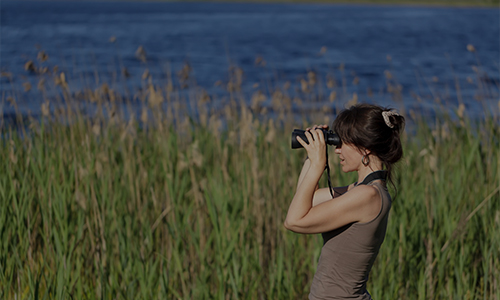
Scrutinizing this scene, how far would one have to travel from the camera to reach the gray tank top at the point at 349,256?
191 centimetres

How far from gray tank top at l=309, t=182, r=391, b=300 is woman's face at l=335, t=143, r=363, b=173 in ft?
0.33

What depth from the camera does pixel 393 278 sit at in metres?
3.04

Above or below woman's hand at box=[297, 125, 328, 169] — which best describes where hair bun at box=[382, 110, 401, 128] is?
above

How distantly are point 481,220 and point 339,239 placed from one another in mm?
2035

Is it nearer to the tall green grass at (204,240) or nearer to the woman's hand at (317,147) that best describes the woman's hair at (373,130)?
the woman's hand at (317,147)

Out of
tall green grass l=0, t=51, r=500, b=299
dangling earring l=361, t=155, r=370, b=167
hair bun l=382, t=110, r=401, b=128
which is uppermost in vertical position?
hair bun l=382, t=110, r=401, b=128

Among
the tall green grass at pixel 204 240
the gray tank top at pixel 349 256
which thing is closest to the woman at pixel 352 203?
the gray tank top at pixel 349 256

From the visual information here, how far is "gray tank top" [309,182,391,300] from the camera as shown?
191cm

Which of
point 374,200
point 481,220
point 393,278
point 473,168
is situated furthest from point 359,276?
point 473,168

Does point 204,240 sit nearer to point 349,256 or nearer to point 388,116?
point 349,256

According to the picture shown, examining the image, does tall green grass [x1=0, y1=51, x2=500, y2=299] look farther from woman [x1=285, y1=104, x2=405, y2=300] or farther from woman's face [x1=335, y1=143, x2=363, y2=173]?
woman's face [x1=335, y1=143, x2=363, y2=173]

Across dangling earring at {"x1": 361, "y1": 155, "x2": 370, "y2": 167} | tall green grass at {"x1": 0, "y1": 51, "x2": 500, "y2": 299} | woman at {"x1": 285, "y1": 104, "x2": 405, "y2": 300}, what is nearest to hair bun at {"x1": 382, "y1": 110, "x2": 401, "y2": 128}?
woman at {"x1": 285, "y1": 104, "x2": 405, "y2": 300}

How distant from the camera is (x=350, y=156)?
77.2 inches

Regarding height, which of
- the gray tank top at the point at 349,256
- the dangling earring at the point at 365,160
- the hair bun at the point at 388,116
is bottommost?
the gray tank top at the point at 349,256
